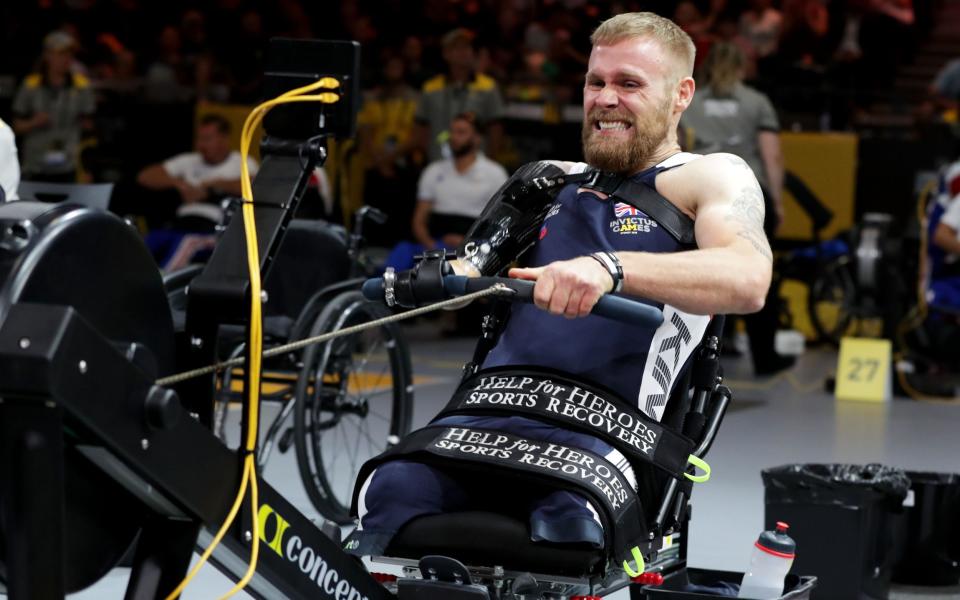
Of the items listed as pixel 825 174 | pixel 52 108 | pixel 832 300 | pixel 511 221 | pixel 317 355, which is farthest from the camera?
pixel 52 108

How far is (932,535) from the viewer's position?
4094 mm

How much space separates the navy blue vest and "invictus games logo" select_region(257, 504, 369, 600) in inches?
23.3

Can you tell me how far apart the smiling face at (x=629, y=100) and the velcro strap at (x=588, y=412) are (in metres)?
0.46

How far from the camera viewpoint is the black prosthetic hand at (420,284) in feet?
8.05

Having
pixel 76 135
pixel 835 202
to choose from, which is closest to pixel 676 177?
pixel 835 202

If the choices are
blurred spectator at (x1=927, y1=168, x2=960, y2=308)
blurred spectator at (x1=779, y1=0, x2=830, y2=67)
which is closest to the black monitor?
blurred spectator at (x1=927, y1=168, x2=960, y2=308)

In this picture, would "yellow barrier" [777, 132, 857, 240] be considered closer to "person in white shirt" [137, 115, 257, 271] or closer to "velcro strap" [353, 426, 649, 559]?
"person in white shirt" [137, 115, 257, 271]

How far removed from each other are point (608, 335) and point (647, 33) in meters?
0.58

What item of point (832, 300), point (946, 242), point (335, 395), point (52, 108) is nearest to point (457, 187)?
point (832, 300)

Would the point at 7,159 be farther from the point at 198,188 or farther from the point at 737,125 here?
the point at 198,188

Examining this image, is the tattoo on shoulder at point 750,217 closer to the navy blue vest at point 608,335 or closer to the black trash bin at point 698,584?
the navy blue vest at point 608,335

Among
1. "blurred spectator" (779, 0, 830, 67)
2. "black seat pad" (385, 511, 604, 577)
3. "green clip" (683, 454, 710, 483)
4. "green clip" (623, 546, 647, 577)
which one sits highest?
"blurred spectator" (779, 0, 830, 67)

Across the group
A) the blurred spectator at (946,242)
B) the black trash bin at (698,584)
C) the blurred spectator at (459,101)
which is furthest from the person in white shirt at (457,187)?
the black trash bin at (698,584)

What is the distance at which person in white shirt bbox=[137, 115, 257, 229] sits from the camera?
8.62 meters
